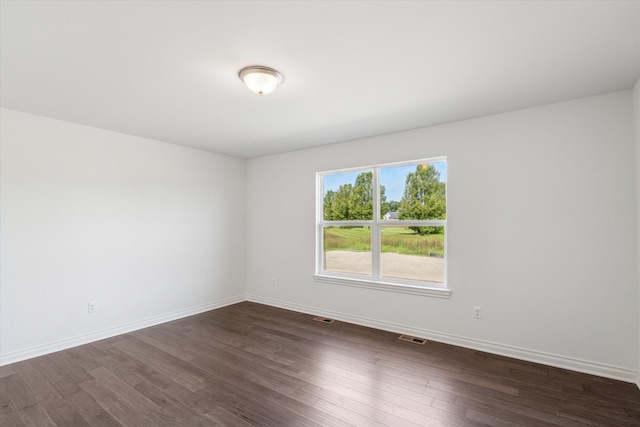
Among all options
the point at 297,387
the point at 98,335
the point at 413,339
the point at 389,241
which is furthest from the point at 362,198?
the point at 98,335

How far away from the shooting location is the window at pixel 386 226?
142 inches

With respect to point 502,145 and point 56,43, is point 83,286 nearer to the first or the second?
point 56,43

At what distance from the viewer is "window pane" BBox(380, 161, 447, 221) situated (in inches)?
142

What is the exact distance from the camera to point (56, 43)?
75.5 inches

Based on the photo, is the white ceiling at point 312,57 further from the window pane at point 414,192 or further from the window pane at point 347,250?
the window pane at point 347,250

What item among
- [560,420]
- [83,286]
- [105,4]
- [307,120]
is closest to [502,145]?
[307,120]

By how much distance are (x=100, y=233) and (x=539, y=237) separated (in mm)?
4835

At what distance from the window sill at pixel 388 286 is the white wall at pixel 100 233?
1837 millimetres

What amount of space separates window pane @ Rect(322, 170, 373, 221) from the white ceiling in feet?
3.61

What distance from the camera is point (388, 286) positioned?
380 cm

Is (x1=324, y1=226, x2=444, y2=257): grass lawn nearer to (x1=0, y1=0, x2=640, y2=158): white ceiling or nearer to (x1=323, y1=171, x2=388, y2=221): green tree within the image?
(x1=323, y1=171, x2=388, y2=221): green tree

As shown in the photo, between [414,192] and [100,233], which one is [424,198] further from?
[100,233]

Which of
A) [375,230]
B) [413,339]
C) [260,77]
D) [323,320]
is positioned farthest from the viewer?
[323,320]

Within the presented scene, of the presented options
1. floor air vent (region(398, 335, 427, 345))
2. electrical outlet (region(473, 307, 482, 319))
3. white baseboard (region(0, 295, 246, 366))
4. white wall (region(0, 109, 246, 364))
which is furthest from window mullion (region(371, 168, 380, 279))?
white baseboard (region(0, 295, 246, 366))
